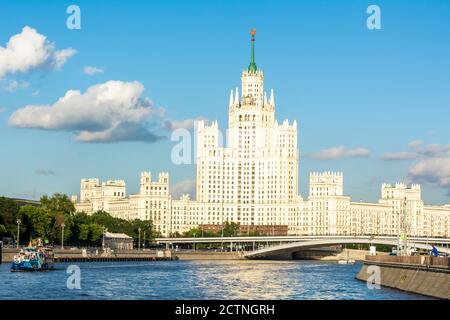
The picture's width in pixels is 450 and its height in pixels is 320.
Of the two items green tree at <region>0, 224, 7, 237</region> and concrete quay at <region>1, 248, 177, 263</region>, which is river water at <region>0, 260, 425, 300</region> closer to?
concrete quay at <region>1, 248, 177, 263</region>

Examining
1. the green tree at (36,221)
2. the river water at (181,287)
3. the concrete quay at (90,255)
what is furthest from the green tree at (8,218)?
the river water at (181,287)

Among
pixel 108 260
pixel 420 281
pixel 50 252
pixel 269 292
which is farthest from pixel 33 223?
pixel 420 281

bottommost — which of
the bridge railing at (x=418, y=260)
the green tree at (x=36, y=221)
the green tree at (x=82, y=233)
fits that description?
the bridge railing at (x=418, y=260)

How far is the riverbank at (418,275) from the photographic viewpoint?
78.6 m

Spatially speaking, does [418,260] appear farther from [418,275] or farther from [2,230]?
[2,230]

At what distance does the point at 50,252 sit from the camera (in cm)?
13162

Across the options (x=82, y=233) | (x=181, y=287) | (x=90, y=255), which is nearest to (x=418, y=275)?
(x=181, y=287)

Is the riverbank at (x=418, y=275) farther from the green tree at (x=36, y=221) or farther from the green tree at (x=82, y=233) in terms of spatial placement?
the green tree at (x=82, y=233)

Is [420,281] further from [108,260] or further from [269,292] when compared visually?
[108,260]

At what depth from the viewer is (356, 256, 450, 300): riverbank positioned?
258 feet

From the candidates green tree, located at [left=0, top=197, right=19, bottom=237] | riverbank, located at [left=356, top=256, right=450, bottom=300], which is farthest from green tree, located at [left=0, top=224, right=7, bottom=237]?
riverbank, located at [left=356, top=256, right=450, bottom=300]
